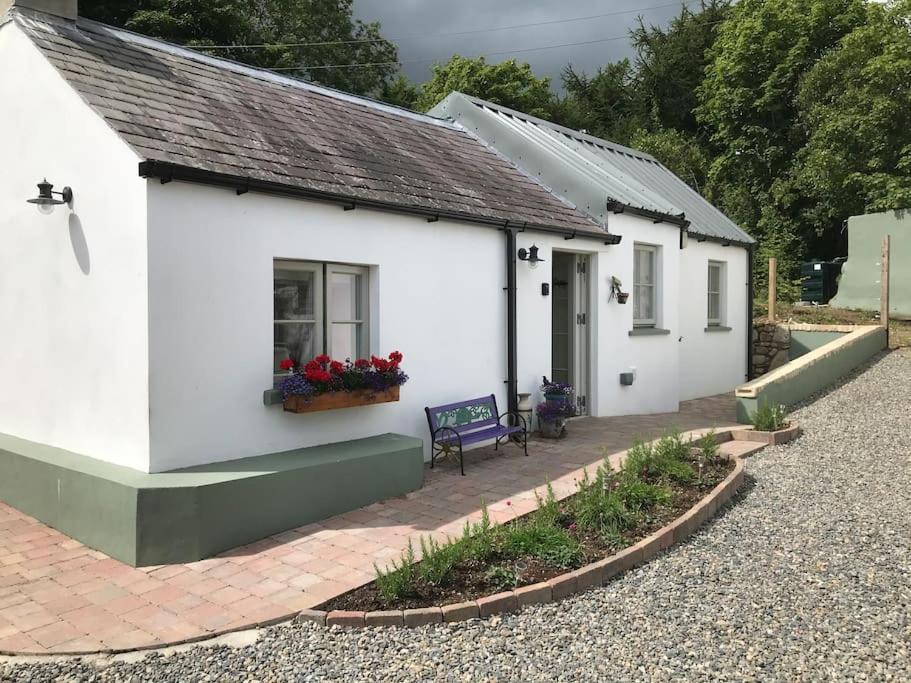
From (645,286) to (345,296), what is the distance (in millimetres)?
6385

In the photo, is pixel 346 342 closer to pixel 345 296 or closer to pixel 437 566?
pixel 345 296

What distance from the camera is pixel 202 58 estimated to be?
831cm

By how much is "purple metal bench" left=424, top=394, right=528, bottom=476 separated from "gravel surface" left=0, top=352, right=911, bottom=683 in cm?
277

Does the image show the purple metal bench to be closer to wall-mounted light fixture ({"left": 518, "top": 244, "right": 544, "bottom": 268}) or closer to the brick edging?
wall-mounted light fixture ({"left": 518, "top": 244, "right": 544, "bottom": 268})

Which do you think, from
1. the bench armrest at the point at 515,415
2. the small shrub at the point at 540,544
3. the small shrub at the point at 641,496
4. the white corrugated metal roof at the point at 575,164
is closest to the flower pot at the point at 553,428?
the bench armrest at the point at 515,415

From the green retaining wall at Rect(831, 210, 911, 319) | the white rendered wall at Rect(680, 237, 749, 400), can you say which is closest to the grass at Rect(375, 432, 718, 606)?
the white rendered wall at Rect(680, 237, 749, 400)

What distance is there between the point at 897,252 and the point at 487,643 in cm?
2097

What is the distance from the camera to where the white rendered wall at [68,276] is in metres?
5.44

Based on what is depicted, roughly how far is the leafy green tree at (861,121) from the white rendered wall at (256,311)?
65.2ft

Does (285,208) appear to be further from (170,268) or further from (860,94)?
(860,94)

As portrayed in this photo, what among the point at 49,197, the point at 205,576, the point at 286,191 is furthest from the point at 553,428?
the point at 49,197

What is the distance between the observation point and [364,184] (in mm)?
7199

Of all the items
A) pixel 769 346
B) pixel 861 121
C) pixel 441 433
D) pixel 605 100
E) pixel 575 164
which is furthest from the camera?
pixel 605 100

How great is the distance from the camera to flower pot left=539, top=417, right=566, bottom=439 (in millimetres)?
9039
